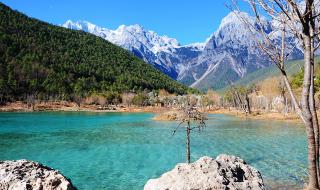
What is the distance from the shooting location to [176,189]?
8992mm

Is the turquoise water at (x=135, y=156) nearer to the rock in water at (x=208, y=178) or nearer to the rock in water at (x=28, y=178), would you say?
the rock in water at (x=208, y=178)

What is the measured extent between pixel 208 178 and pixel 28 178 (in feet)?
14.8

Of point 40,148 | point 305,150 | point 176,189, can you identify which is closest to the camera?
point 176,189

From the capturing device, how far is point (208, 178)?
30.9 feet

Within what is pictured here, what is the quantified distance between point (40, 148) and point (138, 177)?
2500 centimetres

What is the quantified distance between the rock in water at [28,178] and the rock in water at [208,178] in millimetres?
2239

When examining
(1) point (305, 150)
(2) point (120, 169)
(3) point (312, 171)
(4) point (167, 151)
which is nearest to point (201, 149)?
(4) point (167, 151)

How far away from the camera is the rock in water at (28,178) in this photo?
905 centimetres

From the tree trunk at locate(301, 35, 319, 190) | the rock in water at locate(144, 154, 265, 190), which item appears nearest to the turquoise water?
the tree trunk at locate(301, 35, 319, 190)

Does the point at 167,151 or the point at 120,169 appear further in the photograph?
the point at 167,151

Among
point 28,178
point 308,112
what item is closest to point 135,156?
point 308,112

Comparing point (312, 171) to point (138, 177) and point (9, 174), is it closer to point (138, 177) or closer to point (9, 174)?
point (9, 174)

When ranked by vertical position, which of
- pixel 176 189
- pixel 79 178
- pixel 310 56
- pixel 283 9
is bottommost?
pixel 79 178

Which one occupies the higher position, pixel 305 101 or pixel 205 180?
pixel 305 101
